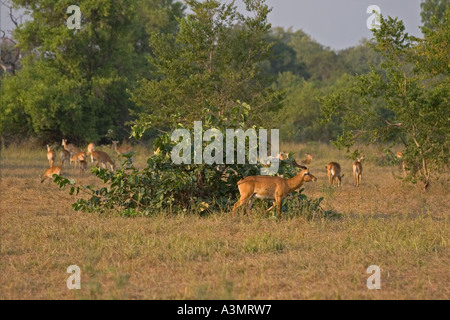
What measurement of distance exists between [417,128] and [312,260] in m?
7.27

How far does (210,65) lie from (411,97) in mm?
7703

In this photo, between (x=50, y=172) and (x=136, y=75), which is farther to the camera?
(x=136, y=75)

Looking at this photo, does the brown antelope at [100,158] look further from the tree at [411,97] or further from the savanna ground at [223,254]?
the tree at [411,97]

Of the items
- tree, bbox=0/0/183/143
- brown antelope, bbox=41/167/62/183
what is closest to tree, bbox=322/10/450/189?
brown antelope, bbox=41/167/62/183

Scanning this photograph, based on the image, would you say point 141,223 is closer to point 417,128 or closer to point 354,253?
point 354,253

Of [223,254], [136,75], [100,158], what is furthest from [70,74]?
[223,254]

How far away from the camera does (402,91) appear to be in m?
12.8

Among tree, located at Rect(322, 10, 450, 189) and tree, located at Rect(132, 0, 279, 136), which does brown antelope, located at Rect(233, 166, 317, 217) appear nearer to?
tree, located at Rect(322, 10, 450, 189)

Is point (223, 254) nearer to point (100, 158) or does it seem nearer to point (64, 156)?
point (100, 158)

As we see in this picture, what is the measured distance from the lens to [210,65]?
18.8m

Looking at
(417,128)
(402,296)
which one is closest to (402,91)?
(417,128)

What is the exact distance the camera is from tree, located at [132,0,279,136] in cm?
1814

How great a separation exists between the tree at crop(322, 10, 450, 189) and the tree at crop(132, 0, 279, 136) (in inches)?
199

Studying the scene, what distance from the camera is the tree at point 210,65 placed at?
59.5ft
